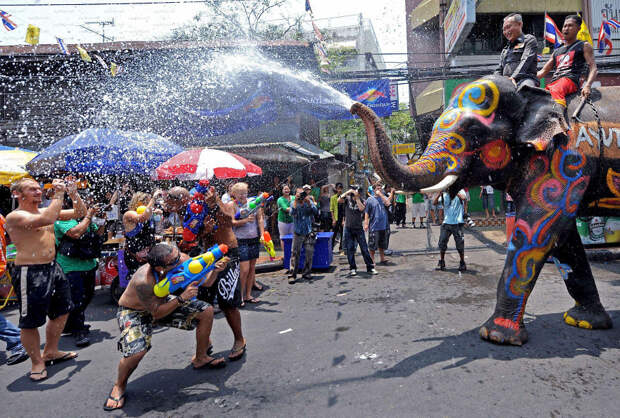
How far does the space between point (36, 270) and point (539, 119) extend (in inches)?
211

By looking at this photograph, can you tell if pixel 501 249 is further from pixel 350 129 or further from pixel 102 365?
pixel 350 129

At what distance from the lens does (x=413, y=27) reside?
68.5ft

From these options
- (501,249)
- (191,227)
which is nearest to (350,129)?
(501,249)

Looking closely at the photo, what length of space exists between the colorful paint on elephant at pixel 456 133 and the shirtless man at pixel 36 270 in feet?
12.4

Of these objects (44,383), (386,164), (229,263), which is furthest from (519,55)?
(44,383)

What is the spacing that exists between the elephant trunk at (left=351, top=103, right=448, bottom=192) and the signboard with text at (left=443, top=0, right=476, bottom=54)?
1016 centimetres

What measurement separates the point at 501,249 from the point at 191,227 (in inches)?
324

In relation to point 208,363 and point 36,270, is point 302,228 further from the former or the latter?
point 36,270

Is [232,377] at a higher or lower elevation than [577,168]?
lower

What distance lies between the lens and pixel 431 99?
18.0m

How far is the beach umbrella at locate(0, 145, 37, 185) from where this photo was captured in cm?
710

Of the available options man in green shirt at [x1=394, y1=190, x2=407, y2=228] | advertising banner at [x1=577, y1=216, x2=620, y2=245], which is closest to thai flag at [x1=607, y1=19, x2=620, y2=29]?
man in green shirt at [x1=394, y1=190, x2=407, y2=228]

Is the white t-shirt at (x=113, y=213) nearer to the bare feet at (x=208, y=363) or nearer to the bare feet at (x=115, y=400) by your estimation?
the bare feet at (x=208, y=363)

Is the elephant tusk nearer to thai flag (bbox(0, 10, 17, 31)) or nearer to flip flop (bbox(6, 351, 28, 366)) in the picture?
flip flop (bbox(6, 351, 28, 366))
